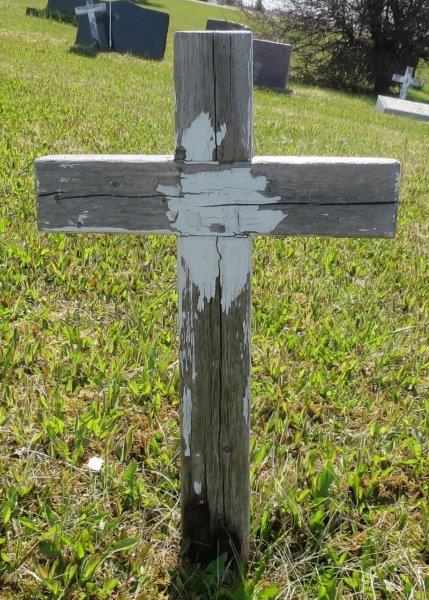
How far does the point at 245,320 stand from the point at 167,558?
0.77 meters

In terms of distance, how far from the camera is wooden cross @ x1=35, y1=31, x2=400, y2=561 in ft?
4.75

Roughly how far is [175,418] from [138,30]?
1503cm

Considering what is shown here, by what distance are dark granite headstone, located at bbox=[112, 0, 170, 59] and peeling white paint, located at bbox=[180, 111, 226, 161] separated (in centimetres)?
1535

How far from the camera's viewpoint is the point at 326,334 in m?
3.21

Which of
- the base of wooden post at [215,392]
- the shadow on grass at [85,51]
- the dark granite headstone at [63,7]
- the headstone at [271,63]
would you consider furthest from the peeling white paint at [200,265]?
the dark granite headstone at [63,7]

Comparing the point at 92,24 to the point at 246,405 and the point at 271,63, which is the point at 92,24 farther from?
the point at 246,405

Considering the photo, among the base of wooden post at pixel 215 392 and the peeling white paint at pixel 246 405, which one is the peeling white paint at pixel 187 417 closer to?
the base of wooden post at pixel 215 392

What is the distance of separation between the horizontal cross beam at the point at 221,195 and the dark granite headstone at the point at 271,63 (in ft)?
46.9

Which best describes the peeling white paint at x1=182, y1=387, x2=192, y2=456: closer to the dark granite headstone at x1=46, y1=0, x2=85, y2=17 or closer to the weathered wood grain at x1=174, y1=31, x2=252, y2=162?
the weathered wood grain at x1=174, y1=31, x2=252, y2=162

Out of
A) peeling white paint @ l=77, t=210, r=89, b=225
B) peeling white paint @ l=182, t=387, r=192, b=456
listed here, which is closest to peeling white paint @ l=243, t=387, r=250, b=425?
peeling white paint @ l=182, t=387, r=192, b=456

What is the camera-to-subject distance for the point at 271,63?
597 inches

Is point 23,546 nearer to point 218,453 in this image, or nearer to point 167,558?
point 167,558

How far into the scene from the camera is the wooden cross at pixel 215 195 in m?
1.45

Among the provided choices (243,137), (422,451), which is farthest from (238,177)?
(422,451)
